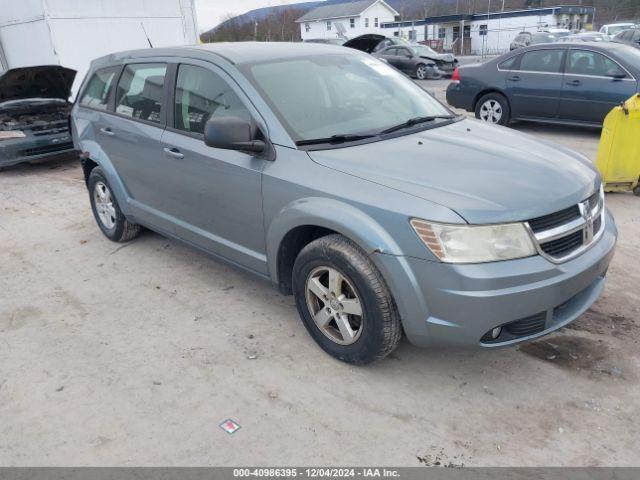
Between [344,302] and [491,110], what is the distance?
24.7 ft

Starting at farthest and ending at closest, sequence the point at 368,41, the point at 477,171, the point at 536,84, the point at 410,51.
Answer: the point at 368,41, the point at 410,51, the point at 536,84, the point at 477,171

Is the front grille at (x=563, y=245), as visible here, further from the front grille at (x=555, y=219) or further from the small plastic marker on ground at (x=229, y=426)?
the small plastic marker on ground at (x=229, y=426)

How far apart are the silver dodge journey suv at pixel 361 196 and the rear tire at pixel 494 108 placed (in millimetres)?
5687

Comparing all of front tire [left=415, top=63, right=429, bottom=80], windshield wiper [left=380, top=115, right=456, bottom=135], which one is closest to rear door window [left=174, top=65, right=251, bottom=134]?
windshield wiper [left=380, top=115, right=456, bottom=135]

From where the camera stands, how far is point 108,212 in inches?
202

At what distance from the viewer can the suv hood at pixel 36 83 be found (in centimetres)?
796

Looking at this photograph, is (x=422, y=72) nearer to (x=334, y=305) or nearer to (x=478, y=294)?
(x=334, y=305)

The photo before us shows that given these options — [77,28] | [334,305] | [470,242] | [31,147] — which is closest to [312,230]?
[334,305]

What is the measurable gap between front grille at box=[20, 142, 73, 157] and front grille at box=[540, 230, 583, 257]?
25.4ft

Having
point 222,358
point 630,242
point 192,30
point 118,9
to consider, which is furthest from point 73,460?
point 192,30

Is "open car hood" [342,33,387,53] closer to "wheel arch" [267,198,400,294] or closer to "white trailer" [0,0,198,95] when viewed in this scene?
"white trailer" [0,0,198,95]

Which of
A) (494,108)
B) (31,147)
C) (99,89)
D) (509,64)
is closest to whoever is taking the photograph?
(99,89)

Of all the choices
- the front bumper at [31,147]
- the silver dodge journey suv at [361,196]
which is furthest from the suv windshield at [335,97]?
the front bumper at [31,147]

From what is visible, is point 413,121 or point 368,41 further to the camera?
point 368,41
